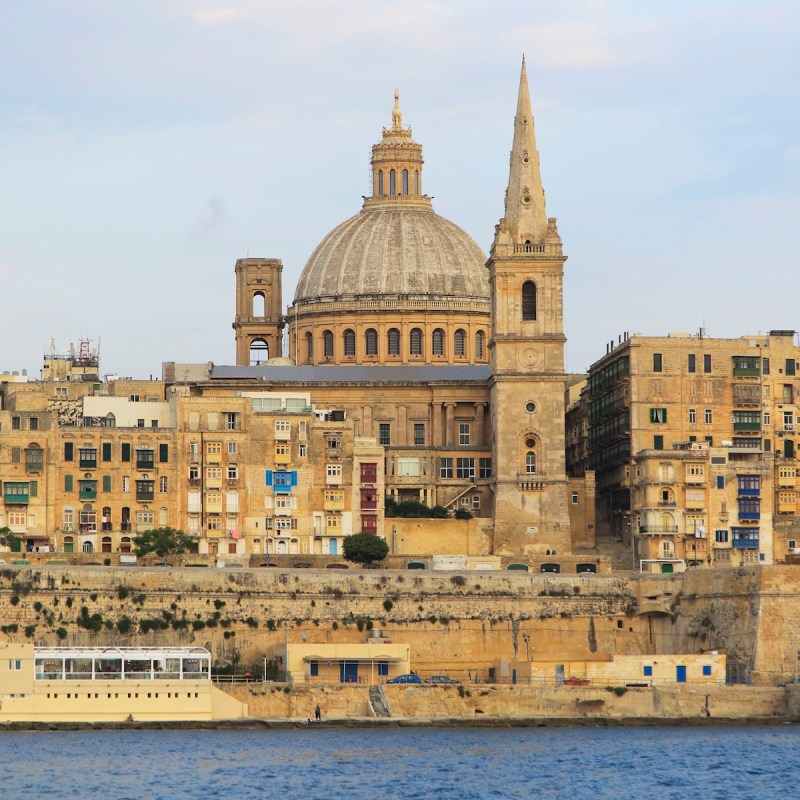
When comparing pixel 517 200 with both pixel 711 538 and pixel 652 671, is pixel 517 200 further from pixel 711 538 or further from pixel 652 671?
pixel 652 671

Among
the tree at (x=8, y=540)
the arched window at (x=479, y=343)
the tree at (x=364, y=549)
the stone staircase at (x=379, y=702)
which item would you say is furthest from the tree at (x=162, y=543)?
the arched window at (x=479, y=343)

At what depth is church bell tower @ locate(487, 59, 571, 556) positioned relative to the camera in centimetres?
10469

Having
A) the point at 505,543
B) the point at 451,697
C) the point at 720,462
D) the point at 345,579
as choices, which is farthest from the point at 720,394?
the point at 451,697

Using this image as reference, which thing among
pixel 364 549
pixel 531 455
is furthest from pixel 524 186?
pixel 364 549

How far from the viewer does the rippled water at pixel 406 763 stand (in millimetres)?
68625

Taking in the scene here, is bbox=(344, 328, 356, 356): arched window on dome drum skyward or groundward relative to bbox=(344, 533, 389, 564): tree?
skyward

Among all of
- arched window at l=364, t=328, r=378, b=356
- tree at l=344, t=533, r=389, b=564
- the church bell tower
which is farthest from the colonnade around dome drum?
tree at l=344, t=533, r=389, b=564

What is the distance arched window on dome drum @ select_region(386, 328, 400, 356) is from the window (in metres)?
11.9

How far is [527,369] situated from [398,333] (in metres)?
15.5

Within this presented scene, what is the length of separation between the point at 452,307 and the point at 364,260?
175 inches

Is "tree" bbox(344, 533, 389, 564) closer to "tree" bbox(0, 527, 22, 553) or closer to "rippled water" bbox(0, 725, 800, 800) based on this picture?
"tree" bbox(0, 527, 22, 553)

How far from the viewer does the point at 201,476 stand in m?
103

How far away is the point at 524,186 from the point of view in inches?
4274

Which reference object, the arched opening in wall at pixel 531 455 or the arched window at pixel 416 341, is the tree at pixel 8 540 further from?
the arched window at pixel 416 341
